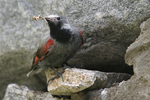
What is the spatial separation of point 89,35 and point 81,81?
2.61 feet

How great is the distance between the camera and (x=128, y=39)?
103 inches

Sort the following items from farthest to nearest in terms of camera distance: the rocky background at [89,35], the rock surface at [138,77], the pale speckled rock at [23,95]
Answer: the pale speckled rock at [23,95] → the rocky background at [89,35] → the rock surface at [138,77]

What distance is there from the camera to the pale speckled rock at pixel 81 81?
2318mm

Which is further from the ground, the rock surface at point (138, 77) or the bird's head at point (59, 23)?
the bird's head at point (59, 23)

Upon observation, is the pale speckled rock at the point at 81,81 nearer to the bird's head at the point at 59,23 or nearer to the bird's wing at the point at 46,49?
the bird's wing at the point at 46,49

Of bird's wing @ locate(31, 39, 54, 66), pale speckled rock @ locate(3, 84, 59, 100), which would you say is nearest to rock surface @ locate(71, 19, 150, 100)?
bird's wing @ locate(31, 39, 54, 66)

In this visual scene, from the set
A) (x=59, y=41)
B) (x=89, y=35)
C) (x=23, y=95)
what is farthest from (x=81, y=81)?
(x=23, y=95)

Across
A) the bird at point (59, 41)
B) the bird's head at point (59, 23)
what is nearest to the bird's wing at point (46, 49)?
the bird at point (59, 41)

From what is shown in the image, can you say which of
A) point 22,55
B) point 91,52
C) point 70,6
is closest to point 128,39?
point 91,52

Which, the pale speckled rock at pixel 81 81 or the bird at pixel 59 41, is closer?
the pale speckled rock at pixel 81 81

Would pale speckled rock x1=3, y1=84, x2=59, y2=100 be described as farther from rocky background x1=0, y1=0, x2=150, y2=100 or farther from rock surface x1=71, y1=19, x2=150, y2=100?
rock surface x1=71, y1=19, x2=150, y2=100

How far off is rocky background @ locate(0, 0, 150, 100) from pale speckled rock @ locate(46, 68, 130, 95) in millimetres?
155

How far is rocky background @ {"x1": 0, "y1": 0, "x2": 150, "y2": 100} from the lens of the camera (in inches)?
83.4

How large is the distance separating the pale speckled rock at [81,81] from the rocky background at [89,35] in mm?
155
